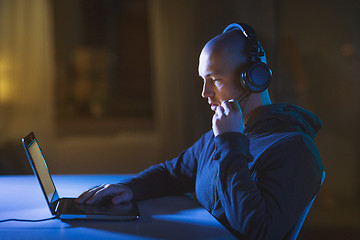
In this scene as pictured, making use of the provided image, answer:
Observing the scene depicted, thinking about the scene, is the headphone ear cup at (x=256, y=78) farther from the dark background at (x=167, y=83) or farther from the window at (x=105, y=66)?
the window at (x=105, y=66)

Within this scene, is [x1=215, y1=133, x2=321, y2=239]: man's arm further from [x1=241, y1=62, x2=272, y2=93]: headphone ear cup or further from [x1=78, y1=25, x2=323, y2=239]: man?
[x1=241, y1=62, x2=272, y2=93]: headphone ear cup

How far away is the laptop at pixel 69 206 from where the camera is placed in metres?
1.00

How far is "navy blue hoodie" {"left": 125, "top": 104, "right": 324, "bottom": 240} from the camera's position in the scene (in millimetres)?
916

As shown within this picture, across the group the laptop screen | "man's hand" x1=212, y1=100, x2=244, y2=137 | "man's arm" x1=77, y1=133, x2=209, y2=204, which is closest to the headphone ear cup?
"man's hand" x1=212, y1=100, x2=244, y2=137

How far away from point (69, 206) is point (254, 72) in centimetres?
64

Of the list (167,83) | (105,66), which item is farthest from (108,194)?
(105,66)

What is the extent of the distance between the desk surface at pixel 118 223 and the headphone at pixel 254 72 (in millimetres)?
387

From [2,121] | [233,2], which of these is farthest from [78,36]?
[233,2]

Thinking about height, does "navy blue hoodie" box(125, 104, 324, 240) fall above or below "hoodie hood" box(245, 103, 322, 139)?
below

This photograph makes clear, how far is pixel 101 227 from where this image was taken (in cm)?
Answer: 95

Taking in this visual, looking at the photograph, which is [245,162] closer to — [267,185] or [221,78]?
[267,185]

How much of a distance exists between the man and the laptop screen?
3.7 inches

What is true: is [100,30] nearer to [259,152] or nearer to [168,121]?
[168,121]

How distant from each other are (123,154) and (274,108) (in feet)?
8.22
